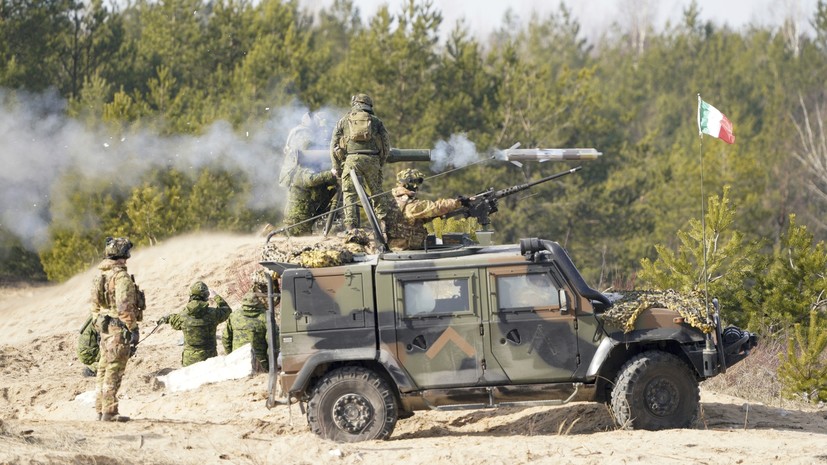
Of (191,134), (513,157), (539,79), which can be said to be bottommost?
(513,157)

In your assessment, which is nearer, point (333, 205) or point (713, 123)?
point (713, 123)

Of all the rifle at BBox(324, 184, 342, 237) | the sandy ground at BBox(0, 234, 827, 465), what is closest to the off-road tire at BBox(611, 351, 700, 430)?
the sandy ground at BBox(0, 234, 827, 465)

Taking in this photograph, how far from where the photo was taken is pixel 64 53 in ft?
123

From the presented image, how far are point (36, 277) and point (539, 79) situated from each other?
1624 cm

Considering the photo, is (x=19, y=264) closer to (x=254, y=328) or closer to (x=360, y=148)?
(x=360, y=148)

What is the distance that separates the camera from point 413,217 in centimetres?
1367

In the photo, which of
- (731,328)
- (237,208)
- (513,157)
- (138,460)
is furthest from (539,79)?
(138,460)

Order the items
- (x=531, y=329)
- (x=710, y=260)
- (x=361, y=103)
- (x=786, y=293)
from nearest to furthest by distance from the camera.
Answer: (x=531, y=329) → (x=361, y=103) → (x=710, y=260) → (x=786, y=293)

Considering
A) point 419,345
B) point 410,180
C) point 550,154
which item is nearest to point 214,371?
point 410,180

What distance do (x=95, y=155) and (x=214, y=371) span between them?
52.6 feet

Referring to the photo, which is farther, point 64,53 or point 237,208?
point 64,53

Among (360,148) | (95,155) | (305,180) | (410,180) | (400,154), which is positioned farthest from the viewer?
(95,155)

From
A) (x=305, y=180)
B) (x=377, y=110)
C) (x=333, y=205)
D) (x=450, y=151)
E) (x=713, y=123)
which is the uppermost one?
(x=377, y=110)

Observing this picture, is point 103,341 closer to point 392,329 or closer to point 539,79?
point 392,329
